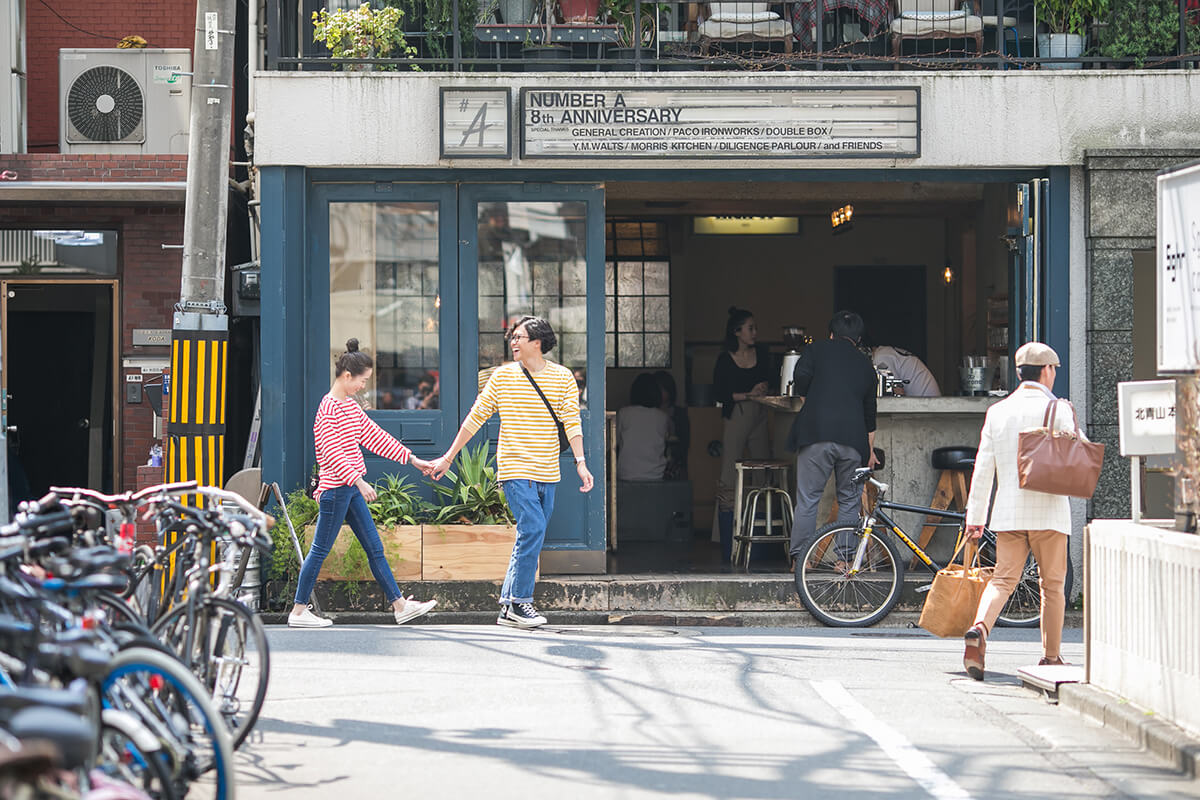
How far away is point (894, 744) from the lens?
666 cm

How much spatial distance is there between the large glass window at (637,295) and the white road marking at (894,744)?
8786mm

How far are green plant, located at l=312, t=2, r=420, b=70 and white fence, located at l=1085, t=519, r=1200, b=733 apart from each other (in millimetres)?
6810

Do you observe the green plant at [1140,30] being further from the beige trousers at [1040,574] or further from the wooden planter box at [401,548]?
the wooden planter box at [401,548]

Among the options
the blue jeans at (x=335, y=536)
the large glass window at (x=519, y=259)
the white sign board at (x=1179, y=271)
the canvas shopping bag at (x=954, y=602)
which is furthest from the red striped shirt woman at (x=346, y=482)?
the white sign board at (x=1179, y=271)

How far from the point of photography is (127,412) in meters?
15.2

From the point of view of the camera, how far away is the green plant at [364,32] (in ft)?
37.8

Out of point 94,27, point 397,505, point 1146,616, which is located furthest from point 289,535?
point 94,27

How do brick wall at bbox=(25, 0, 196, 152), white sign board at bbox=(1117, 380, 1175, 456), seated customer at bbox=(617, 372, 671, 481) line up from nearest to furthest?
white sign board at bbox=(1117, 380, 1175, 456)
seated customer at bbox=(617, 372, 671, 481)
brick wall at bbox=(25, 0, 196, 152)

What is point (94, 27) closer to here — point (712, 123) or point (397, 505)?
point (397, 505)

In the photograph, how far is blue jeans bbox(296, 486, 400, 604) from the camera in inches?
382

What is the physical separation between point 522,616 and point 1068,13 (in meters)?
6.70

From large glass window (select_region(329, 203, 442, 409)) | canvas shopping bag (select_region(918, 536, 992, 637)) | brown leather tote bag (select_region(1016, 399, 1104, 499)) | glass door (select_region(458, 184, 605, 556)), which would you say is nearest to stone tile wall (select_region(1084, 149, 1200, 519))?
canvas shopping bag (select_region(918, 536, 992, 637))

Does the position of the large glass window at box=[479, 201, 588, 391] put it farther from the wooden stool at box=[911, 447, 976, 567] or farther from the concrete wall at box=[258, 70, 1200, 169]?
the wooden stool at box=[911, 447, 976, 567]

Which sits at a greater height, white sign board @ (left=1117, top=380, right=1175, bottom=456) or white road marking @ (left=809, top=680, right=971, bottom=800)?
white sign board @ (left=1117, top=380, right=1175, bottom=456)
